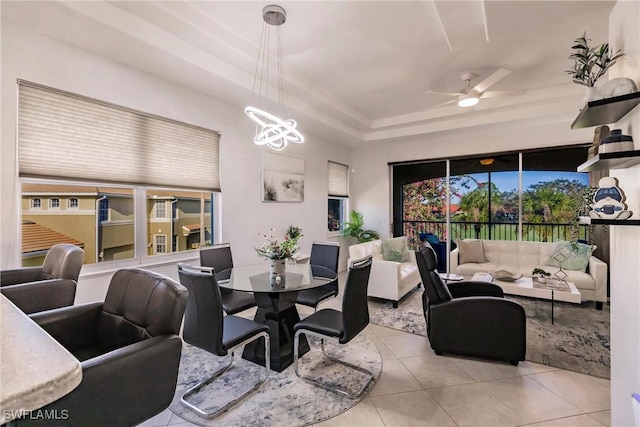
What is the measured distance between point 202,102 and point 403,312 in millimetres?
3875

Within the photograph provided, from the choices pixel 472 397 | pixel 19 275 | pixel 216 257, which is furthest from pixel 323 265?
pixel 19 275

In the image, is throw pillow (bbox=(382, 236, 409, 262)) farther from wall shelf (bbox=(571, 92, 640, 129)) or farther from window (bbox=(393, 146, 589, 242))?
wall shelf (bbox=(571, 92, 640, 129))

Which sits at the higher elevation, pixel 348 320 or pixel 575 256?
pixel 575 256

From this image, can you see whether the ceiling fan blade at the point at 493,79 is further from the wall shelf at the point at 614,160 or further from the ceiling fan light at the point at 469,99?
the wall shelf at the point at 614,160

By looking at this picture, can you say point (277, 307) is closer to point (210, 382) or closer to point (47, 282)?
point (210, 382)

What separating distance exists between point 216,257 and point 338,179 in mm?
3881

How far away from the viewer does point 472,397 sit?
2168 millimetres

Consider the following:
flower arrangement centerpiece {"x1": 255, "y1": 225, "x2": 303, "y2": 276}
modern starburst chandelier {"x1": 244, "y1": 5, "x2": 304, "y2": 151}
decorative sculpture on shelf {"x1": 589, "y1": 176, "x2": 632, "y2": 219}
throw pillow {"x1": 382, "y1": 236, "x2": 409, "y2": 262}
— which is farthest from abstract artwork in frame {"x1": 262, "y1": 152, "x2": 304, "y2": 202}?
decorative sculpture on shelf {"x1": 589, "y1": 176, "x2": 632, "y2": 219}

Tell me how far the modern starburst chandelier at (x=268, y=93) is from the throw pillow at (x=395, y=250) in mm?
2378

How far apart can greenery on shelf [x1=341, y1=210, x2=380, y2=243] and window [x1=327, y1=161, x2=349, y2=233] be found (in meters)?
0.25

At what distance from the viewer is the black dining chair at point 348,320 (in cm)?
217

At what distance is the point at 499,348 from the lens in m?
2.57

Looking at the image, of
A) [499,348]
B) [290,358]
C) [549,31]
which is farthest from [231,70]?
[499,348]

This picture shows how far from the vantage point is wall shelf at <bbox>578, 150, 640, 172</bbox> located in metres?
1.38
